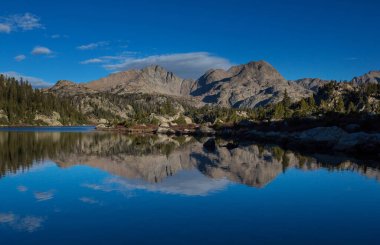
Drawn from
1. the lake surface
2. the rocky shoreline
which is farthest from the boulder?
the lake surface

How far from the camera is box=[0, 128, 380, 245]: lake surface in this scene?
66.0 ft

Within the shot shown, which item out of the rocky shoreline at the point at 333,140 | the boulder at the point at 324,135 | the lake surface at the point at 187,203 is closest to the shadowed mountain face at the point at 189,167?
the lake surface at the point at 187,203

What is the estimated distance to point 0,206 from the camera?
26.0 m

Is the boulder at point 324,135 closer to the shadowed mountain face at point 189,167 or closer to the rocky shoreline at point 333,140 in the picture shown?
the rocky shoreline at point 333,140

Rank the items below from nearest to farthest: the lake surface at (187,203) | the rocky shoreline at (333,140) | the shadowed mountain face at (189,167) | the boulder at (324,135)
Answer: the lake surface at (187,203) → the shadowed mountain face at (189,167) → the rocky shoreline at (333,140) → the boulder at (324,135)

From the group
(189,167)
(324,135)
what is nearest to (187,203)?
(189,167)

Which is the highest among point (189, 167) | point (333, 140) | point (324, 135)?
point (324, 135)

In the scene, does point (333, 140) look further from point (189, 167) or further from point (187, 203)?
point (187, 203)

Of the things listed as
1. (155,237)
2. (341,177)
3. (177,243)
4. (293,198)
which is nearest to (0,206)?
(155,237)

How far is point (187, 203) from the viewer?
2841 centimetres

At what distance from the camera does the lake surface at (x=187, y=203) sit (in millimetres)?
20125

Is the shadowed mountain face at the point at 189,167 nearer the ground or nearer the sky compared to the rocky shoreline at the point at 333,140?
nearer the ground

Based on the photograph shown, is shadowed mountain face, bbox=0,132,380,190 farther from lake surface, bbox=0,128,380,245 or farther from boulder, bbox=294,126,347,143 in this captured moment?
boulder, bbox=294,126,347,143

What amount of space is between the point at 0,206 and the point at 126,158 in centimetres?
3227
